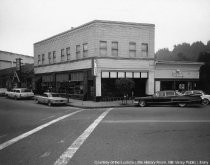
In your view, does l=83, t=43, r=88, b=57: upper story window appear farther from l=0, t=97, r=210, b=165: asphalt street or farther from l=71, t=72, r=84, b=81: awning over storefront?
l=0, t=97, r=210, b=165: asphalt street

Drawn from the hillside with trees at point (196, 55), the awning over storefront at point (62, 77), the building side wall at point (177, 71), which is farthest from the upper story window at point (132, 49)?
the hillside with trees at point (196, 55)

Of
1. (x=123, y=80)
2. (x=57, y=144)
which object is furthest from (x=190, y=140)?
(x=123, y=80)

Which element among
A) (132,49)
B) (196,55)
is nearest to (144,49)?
(132,49)

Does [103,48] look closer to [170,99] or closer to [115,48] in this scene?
[115,48]

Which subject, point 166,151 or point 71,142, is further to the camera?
point 71,142

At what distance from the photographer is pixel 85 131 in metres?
8.95

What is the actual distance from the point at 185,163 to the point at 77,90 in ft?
72.1

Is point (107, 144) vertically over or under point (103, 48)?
under

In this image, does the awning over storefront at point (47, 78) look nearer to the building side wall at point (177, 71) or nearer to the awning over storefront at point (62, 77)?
the awning over storefront at point (62, 77)

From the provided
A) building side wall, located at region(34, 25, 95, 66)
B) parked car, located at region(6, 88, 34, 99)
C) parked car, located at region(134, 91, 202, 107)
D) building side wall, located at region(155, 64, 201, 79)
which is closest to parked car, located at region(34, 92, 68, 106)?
parked car, located at region(6, 88, 34, 99)

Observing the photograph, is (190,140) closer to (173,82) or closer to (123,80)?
(123,80)

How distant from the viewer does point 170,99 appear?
1819cm

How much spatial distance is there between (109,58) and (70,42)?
21.4 feet

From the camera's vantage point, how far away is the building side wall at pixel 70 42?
80.0 feet
